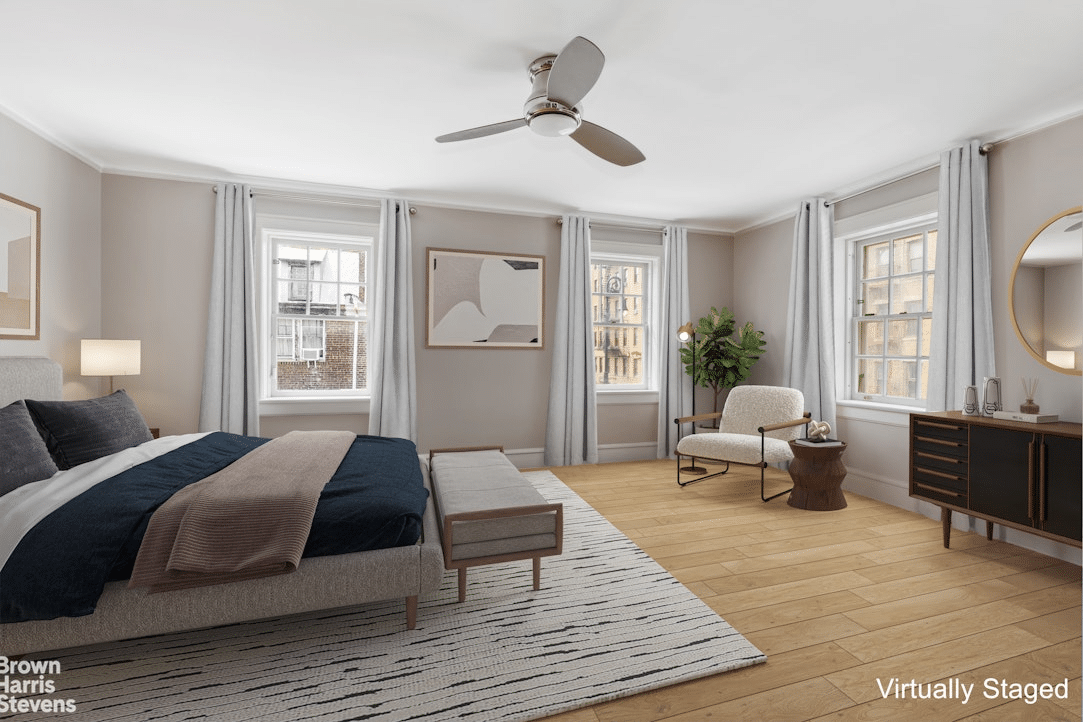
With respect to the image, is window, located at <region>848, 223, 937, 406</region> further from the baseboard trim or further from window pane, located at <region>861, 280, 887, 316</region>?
the baseboard trim

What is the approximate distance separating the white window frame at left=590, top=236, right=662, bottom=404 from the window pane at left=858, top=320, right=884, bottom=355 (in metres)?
1.88

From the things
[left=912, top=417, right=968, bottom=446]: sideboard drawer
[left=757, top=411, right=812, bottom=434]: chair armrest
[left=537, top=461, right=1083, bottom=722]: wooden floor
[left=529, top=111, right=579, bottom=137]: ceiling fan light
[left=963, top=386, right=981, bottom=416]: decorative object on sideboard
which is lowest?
[left=537, top=461, right=1083, bottom=722]: wooden floor

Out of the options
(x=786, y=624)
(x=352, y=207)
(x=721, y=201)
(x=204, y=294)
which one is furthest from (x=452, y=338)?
(x=786, y=624)

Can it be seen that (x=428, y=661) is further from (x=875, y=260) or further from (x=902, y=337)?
(x=875, y=260)

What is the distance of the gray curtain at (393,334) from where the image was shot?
4.58 m

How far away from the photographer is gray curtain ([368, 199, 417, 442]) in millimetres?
4578

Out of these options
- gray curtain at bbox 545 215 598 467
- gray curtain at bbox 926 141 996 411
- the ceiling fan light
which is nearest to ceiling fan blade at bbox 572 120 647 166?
the ceiling fan light

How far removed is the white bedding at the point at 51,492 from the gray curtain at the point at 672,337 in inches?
171

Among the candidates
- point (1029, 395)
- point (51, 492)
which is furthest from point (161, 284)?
point (1029, 395)

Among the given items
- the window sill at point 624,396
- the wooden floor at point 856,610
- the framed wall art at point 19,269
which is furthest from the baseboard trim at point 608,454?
the framed wall art at point 19,269

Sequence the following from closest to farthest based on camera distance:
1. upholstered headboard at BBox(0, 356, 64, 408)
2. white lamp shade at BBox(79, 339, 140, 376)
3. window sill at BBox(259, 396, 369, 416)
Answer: upholstered headboard at BBox(0, 356, 64, 408), white lamp shade at BBox(79, 339, 140, 376), window sill at BBox(259, 396, 369, 416)

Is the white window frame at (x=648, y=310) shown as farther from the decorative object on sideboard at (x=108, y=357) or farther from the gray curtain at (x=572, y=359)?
the decorative object on sideboard at (x=108, y=357)

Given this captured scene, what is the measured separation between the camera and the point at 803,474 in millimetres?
3869

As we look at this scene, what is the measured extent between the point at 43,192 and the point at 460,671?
13.4 ft
